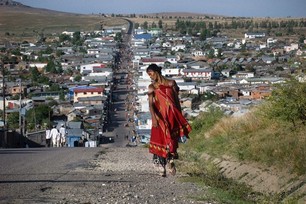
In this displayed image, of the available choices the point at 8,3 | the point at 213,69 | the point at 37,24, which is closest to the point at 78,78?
the point at 213,69

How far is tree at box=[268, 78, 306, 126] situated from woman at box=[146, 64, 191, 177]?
5.79 ft

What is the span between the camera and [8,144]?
1631 cm

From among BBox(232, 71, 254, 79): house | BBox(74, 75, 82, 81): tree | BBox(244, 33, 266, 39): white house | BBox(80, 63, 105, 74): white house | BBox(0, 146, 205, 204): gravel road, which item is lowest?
BBox(74, 75, 82, 81): tree

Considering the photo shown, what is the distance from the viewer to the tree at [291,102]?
23.6 ft

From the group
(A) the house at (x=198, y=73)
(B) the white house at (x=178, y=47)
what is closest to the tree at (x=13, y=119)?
(A) the house at (x=198, y=73)

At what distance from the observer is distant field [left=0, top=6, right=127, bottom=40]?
11350cm

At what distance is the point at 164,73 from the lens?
2359 inches

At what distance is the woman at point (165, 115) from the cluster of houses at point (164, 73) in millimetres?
10278

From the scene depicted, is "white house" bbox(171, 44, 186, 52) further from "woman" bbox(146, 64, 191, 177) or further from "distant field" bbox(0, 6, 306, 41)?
"woman" bbox(146, 64, 191, 177)

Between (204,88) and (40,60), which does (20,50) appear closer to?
(40,60)

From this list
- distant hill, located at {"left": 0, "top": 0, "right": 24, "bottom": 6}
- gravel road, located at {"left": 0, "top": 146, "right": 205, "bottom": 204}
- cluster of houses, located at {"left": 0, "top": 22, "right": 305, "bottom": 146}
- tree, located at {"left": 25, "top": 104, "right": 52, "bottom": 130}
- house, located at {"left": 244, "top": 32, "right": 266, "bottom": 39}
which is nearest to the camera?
gravel road, located at {"left": 0, "top": 146, "right": 205, "bottom": 204}

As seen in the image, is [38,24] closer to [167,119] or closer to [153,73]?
[153,73]

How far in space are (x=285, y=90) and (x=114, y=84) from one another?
50.8 meters

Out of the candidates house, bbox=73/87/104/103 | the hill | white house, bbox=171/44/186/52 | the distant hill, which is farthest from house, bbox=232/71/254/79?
the distant hill
